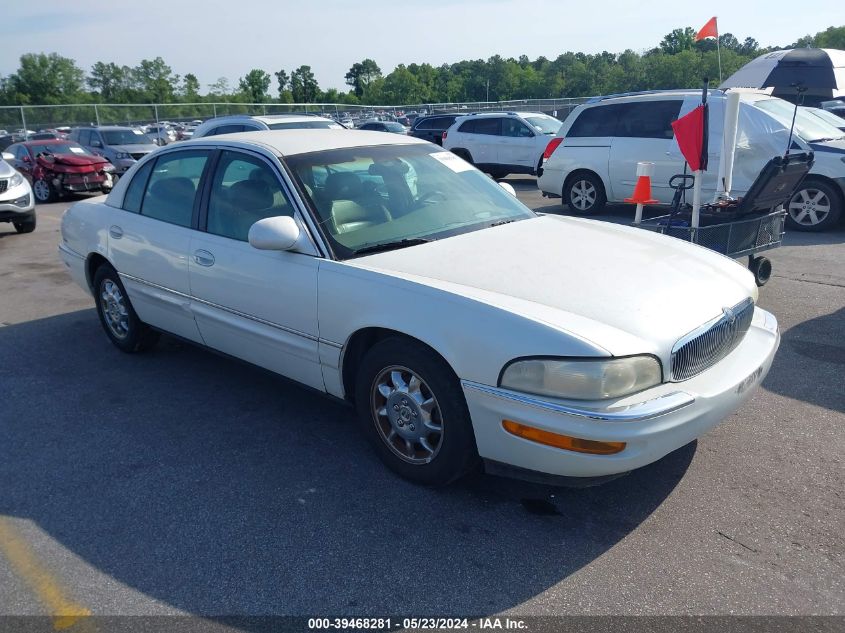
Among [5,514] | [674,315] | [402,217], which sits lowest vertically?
[5,514]

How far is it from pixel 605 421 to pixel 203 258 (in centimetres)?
264

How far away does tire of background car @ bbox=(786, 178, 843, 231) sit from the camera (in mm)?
Answer: 9438

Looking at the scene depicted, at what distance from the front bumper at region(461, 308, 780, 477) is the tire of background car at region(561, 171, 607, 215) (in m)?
8.41

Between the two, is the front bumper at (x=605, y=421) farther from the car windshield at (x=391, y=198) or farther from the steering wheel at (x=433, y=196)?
the steering wheel at (x=433, y=196)

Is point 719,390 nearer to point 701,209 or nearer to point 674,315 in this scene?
point 674,315

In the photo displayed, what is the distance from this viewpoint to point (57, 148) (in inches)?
664

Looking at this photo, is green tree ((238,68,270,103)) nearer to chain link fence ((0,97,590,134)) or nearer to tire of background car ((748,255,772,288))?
chain link fence ((0,97,590,134))

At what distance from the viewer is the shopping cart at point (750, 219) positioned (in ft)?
19.7

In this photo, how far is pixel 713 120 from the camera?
375 inches

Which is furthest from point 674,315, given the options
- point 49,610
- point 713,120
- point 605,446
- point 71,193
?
point 71,193

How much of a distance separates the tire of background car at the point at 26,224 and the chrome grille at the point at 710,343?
11.3 meters

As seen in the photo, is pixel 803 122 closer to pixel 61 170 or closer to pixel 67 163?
pixel 67 163

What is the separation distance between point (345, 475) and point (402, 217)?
1.44m

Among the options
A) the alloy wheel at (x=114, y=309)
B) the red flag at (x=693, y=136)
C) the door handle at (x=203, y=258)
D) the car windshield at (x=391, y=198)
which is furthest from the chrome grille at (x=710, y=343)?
the alloy wheel at (x=114, y=309)
